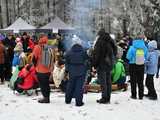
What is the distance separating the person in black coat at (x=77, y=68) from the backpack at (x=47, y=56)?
0.44 metres

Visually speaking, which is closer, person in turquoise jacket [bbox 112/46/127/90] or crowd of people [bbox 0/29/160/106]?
crowd of people [bbox 0/29/160/106]

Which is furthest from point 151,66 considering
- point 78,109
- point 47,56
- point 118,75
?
point 47,56

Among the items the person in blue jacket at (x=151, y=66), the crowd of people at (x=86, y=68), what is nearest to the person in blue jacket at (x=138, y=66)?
the crowd of people at (x=86, y=68)

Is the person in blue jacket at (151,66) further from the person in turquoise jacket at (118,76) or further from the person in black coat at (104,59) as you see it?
the person in turquoise jacket at (118,76)

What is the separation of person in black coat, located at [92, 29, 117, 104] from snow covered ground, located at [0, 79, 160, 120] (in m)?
0.44

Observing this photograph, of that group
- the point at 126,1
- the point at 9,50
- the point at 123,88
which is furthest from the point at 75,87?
the point at 126,1

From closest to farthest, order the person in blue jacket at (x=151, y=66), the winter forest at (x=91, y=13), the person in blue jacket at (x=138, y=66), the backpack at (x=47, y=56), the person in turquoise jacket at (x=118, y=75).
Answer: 1. the backpack at (x=47, y=56)
2. the person in blue jacket at (x=138, y=66)
3. the person in blue jacket at (x=151, y=66)
4. the person in turquoise jacket at (x=118, y=75)
5. the winter forest at (x=91, y=13)

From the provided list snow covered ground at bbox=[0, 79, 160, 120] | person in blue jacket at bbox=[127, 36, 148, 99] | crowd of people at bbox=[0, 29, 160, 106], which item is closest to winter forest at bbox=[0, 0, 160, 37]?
crowd of people at bbox=[0, 29, 160, 106]

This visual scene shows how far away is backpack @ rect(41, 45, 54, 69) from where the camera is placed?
43.2ft

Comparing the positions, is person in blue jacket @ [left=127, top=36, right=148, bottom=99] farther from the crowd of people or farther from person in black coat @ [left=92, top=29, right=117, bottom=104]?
person in black coat @ [left=92, top=29, right=117, bottom=104]

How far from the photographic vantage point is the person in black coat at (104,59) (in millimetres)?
13234

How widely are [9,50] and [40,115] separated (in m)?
7.62

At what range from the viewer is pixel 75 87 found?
13.2 meters

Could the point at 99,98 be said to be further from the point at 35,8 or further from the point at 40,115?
the point at 35,8
